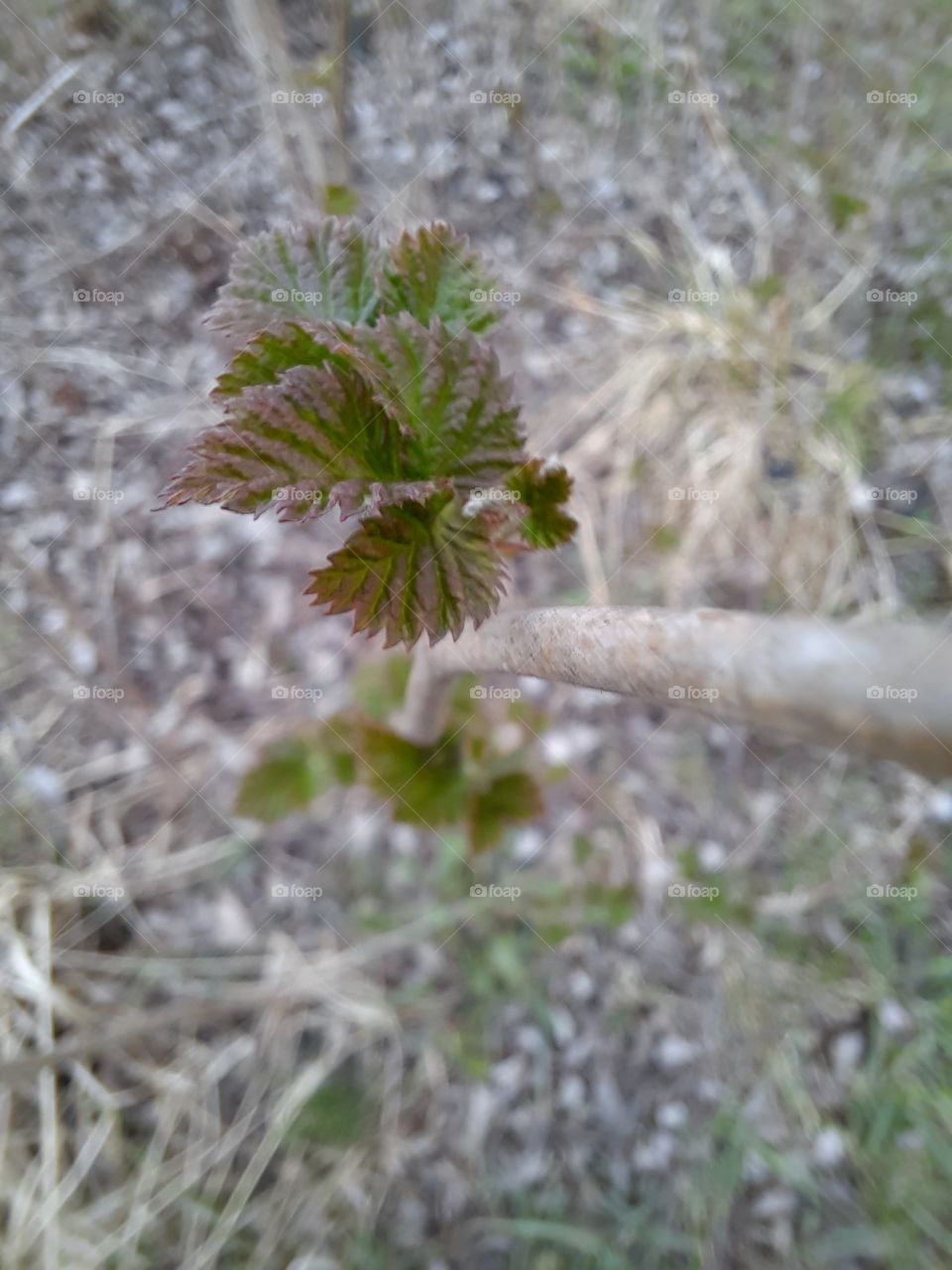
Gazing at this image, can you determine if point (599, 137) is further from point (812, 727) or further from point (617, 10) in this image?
point (812, 727)

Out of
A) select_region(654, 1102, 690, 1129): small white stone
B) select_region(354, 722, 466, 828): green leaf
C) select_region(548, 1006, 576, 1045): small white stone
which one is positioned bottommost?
select_region(654, 1102, 690, 1129): small white stone

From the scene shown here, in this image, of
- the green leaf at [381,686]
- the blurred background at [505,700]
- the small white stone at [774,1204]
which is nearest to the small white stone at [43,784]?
the blurred background at [505,700]

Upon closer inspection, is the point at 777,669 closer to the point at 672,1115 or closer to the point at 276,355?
the point at 276,355

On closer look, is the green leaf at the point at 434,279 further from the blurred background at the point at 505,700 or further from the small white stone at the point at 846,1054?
the small white stone at the point at 846,1054

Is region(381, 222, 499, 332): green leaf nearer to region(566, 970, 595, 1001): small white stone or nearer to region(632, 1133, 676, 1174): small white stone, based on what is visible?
region(566, 970, 595, 1001): small white stone

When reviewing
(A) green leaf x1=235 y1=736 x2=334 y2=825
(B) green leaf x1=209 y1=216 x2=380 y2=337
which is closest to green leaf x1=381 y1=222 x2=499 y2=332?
(B) green leaf x1=209 y1=216 x2=380 y2=337

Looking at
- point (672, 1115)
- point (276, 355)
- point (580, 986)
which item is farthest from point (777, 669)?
point (672, 1115)
